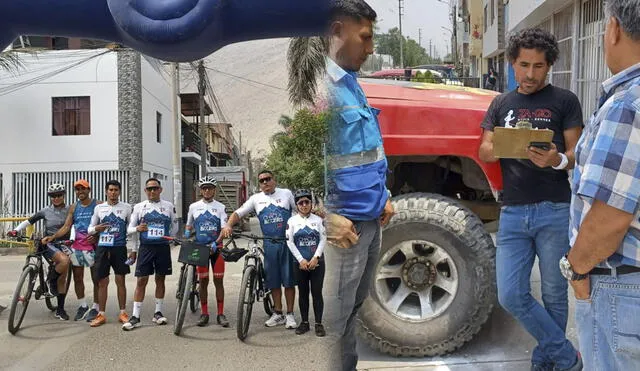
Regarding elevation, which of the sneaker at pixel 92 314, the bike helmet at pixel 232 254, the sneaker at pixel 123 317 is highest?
the bike helmet at pixel 232 254

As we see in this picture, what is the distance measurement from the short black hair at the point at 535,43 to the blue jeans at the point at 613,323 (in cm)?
99

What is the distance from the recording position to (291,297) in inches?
30.5

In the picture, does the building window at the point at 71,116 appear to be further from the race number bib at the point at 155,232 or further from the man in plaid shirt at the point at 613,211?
the man in plaid shirt at the point at 613,211

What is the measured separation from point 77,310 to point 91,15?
34 centimetres

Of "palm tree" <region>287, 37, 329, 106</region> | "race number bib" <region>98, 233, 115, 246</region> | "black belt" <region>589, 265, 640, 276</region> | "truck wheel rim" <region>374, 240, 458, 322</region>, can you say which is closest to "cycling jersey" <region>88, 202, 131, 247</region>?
"race number bib" <region>98, 233, 115, 246</region>

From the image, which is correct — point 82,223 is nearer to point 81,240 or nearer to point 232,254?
point 81,240

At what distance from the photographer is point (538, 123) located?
2248 mm

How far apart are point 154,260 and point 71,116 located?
22cm

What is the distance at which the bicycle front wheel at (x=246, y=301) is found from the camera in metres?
0.76

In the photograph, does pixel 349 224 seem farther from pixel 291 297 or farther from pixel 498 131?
pixel 498 131

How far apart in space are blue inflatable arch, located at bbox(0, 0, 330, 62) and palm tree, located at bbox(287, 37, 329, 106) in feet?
0.06

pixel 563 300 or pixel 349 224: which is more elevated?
pixel 349 224


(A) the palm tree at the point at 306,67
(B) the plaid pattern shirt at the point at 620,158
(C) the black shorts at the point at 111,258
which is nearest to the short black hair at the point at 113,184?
(C) the black shorts at the point at 111,258

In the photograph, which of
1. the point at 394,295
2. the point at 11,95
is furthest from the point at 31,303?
the point at 394,295
